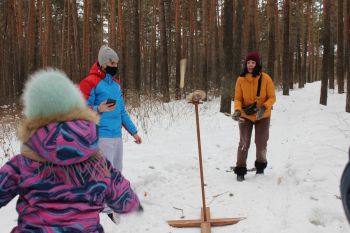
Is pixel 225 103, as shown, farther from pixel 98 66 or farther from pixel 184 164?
pixel 98 66

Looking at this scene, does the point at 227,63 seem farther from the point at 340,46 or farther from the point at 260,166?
the point at 340,46

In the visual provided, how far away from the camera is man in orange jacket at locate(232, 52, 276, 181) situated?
554 cm

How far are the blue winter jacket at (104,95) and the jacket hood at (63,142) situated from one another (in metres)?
2.12

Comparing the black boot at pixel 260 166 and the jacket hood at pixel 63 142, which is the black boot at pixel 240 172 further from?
the jacket hood at pixel 63 142

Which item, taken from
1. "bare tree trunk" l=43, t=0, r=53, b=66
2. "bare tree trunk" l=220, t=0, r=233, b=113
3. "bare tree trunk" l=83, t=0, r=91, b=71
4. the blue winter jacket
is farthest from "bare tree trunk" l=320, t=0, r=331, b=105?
"bare tree trunk" l=43, t=0, r=53, b=66

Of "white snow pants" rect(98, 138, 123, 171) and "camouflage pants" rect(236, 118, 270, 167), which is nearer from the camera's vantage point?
"white snow pants" rect(98, 138, 123, 171)

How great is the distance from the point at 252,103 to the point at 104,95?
2541 mm

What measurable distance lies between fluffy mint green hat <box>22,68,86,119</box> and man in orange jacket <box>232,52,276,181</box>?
397 cm

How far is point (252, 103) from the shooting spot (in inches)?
222

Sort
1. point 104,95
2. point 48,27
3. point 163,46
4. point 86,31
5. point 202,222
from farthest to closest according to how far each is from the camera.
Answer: point 86,31 < point 48,27 < point 163,46 < point 202,222 < point 104,95

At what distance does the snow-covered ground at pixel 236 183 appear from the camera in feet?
13.6

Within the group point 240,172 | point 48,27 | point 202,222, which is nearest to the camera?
point 202,222

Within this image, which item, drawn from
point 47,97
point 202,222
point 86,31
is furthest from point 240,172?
point 86,31

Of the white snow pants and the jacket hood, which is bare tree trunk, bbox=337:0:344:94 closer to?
the white snow pants
